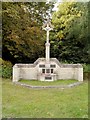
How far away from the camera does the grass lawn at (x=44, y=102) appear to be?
7.23 meters

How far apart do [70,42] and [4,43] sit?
16.5ft

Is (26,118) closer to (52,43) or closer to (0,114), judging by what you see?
(0,114)

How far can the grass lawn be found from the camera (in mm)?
7229

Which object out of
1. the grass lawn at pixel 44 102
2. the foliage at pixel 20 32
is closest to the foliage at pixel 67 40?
the foliage at pixel 20 32

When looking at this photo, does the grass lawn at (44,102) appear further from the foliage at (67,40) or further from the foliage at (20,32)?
the foliage at (67,40)

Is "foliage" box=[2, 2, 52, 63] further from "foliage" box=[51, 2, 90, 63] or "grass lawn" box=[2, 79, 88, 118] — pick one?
"grass lawn" box=[2, 79, 88, 118]

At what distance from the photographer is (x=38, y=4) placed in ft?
63.8

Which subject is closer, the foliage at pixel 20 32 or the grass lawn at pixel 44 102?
the grass lawn at pixel 44 102

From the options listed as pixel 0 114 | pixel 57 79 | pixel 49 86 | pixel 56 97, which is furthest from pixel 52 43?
pixel 0 114

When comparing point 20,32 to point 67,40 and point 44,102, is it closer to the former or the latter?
point 67,40

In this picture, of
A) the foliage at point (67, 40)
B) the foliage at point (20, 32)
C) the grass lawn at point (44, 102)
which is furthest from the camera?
the foliage at point (67, 40)

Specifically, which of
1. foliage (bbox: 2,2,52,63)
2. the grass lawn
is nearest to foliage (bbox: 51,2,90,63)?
foliage (bbox: 2,2,52,63)

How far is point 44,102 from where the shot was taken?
8.97 metres

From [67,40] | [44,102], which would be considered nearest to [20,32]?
[67,40]
